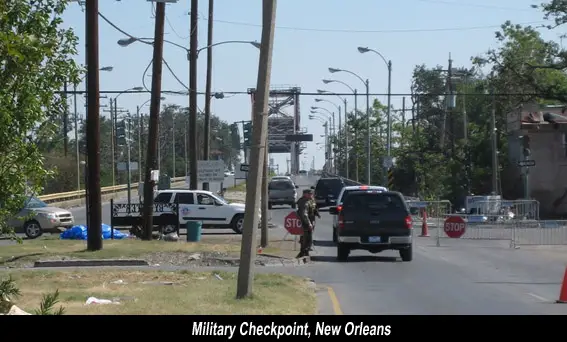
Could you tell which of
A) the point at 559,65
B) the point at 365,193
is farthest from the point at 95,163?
the point at 559,65

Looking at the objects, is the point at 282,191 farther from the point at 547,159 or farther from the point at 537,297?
the point at 537,297

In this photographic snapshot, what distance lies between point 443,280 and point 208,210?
57.2ft

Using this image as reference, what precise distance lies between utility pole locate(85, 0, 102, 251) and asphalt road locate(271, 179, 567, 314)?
6.31m

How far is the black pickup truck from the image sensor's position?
81.3ft

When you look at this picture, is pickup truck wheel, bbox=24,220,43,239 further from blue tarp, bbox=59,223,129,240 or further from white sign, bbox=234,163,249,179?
white sign, bbox=234,163,249,179

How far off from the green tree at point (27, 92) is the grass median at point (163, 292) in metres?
2.03

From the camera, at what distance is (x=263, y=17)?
1474 centimetres

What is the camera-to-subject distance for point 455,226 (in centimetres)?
3309

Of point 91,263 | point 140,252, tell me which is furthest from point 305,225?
point 91,263

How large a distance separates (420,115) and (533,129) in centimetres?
5495

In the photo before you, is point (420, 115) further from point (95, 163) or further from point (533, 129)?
point (95, 163)

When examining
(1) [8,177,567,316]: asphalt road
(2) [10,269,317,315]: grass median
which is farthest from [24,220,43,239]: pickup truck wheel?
(2) [10,269,317,315]: grass median

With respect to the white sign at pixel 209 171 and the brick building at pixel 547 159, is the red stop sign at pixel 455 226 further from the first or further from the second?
the brick building at pixel 547 159

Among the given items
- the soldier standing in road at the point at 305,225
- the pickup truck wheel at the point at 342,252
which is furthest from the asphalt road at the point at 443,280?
the soldier standing in road at the point at 305,225
